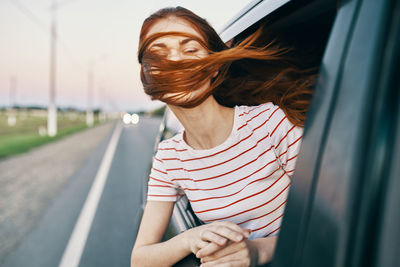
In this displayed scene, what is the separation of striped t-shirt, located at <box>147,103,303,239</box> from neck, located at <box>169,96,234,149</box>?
6 centimetres

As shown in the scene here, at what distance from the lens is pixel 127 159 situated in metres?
10.3

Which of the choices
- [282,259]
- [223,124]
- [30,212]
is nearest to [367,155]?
[282,259]

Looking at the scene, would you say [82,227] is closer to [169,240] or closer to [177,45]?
[169,240]

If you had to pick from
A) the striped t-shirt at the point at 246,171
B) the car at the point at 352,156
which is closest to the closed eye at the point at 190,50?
the striped t-shirt at the point at 246,171

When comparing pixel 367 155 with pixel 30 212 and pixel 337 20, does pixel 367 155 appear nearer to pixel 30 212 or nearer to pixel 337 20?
pixel 337 20

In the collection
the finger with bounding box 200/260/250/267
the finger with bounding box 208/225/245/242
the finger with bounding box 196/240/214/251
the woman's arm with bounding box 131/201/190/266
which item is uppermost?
the finger with bounding box 208/225/245/242

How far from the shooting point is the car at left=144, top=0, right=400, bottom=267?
0.63m

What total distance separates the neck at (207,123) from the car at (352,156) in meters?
0.74

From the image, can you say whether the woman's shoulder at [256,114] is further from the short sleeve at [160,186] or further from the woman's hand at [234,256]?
the woman's hand at [234,256]

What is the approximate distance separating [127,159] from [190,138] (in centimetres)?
891

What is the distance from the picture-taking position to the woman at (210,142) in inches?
54.9

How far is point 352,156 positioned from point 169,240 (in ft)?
3.20

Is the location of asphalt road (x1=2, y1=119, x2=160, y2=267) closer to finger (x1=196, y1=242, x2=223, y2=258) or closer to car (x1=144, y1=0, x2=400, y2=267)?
finger (x1=196, y1=242, x2=223, y2=258)

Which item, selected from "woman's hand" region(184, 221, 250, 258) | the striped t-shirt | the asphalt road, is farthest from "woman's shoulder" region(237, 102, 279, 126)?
the asphalt road
